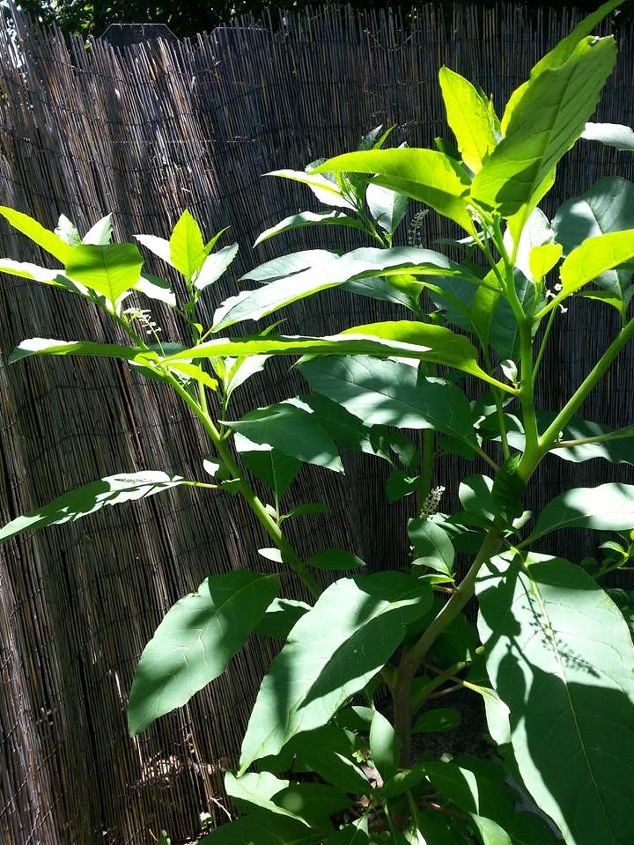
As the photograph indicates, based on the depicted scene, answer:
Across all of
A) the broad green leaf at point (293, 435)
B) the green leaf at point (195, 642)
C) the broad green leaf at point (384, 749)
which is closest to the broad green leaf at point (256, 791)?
the broad green leaf at point (384, 749)

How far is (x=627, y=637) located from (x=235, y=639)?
53cm

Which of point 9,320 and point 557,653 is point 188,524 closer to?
point 9,320

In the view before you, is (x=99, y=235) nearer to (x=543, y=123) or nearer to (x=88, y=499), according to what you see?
(x=88, y=499)

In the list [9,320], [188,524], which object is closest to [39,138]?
[9,320]

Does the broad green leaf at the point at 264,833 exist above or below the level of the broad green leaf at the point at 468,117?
below

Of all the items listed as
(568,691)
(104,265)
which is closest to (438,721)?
(568,691)

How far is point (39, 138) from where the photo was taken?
4.59 feet

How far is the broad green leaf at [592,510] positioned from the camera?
0.95m

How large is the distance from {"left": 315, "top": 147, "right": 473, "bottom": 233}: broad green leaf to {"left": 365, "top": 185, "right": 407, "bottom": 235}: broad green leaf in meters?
0.57

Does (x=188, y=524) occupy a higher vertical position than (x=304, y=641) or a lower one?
lower

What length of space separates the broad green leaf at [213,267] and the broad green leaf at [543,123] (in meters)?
0.61

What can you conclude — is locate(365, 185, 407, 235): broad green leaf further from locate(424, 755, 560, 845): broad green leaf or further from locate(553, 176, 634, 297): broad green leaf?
locate(424, 755, 560, 845): broad green leaf

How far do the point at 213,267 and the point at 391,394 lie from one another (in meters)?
0.39

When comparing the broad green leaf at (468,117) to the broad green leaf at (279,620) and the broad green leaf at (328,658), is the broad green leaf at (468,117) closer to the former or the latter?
the broad green leaf at (328,658)
